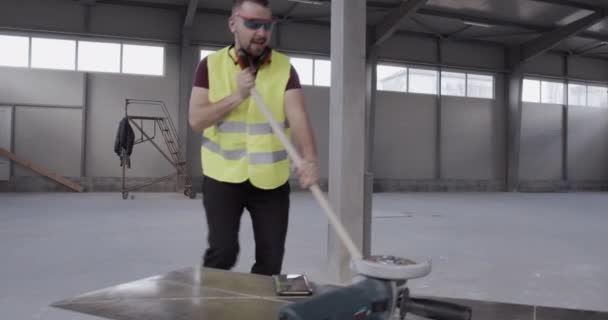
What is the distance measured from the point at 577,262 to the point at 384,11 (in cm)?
946

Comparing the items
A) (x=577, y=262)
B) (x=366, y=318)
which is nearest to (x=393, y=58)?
(x=577, y=262)

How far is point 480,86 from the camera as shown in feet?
50.2

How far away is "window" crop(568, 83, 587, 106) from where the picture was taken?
16.2m

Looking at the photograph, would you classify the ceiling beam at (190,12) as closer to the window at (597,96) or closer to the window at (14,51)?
the window at (14,51)

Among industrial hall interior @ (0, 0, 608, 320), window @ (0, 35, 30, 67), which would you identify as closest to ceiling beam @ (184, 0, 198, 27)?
industrial hall interior @ (0, 0, 608, 320)

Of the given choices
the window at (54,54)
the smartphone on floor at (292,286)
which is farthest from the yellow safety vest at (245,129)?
the window at (54,54)

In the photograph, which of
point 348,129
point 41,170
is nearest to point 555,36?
point 348,129

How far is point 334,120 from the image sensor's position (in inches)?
152

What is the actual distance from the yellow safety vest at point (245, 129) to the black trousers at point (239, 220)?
6cm

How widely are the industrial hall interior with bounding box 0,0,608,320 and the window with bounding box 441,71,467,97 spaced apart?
0.24 feet

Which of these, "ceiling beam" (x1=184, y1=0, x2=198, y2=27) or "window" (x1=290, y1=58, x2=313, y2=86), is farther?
"window" (x1=290, y1=58, x2=313, y2=86)

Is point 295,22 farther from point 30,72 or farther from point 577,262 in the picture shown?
point 577,262

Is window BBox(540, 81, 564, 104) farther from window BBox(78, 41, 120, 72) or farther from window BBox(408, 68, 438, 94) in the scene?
window BBox(78, 41, 120, 72)

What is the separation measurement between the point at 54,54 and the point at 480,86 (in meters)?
12.3
